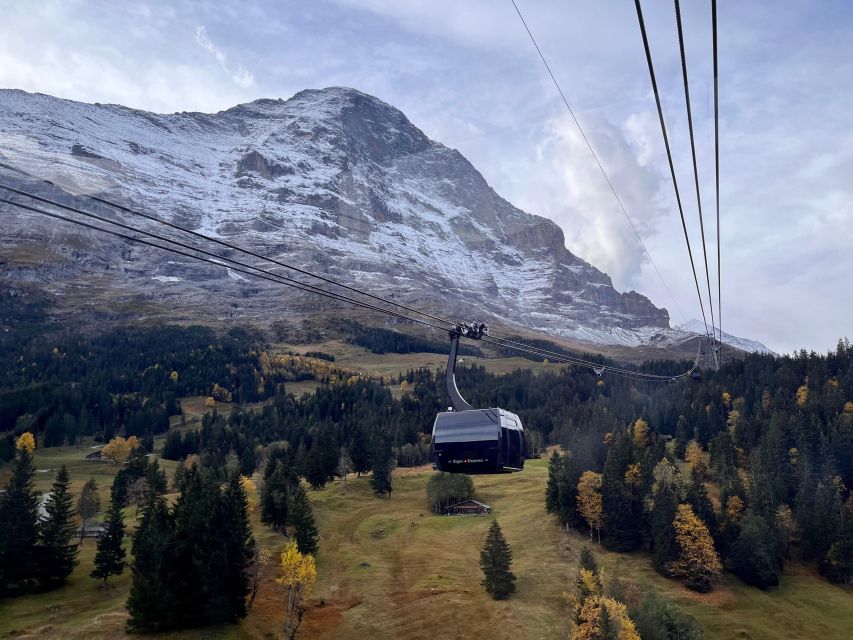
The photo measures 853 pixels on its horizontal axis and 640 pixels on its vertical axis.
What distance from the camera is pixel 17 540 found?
74438 millimetres

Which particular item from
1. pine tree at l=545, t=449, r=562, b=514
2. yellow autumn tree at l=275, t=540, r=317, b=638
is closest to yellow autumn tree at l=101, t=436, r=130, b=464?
yellow autumn tree at l=275, t=540, r=317, b=638

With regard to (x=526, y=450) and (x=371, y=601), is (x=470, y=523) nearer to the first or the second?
(x=371, y=601)

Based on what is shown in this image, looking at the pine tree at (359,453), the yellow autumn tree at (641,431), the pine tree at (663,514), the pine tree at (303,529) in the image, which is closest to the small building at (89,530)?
the pine tree at (303,529)

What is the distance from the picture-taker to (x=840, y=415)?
124 meters

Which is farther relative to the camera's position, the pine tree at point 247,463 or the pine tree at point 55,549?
the pine tree at point 247,463

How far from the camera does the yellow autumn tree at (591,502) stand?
104 meters

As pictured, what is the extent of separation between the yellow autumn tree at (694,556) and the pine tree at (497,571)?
2571cm

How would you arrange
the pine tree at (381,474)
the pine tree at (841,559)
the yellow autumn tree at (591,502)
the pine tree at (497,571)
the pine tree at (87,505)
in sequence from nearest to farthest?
the pine tree at (497,571) < the pine tree at (841,559) < the pine tree at (87,505) < the yellow autumn tree at (591,502) < the pine tree at (381,474)

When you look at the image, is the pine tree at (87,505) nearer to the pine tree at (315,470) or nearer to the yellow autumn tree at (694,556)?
the pine tree at (315,470)

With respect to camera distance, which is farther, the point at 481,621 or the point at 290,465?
the point at 290,465

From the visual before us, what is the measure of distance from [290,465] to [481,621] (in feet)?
161

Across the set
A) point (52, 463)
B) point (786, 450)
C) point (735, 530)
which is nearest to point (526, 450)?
point (735, 530)

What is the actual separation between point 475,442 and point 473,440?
162mm

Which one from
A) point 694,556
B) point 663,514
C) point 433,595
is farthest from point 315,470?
point 694,556
